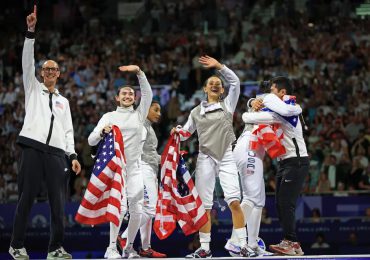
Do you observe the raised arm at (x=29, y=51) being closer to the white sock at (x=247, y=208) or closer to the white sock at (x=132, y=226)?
the white sock at (x=132, y=226)

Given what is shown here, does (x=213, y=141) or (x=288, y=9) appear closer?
(x=213, y=141)

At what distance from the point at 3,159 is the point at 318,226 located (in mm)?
6931

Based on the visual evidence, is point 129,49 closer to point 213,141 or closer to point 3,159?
point 3,159

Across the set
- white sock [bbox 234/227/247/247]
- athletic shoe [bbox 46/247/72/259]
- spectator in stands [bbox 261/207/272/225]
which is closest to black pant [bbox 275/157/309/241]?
white sock [bbox 234/227/247/247]

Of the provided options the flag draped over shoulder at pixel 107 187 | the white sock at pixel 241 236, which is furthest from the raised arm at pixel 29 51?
the white sock at pixel 241 236

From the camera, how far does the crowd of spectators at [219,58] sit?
15.9 m

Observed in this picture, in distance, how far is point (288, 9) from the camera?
854 inches

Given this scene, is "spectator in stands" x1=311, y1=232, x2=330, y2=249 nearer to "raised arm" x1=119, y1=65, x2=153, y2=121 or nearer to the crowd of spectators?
the crowd of spectators

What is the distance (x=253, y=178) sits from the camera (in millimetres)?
9477

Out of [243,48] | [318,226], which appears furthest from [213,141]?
[243,48]

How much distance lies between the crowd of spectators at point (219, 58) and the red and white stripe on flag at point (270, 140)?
5.33 m

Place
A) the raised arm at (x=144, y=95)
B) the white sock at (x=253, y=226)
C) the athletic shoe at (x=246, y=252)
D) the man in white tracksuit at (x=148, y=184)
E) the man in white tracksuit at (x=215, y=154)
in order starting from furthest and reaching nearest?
the man in white tracksuit at (x=148, y=184) → the raised arm at (x=144, y=95) → the white sock at (x=253, y=226) → the man in white tracksuit at (x=215, y=154) → the athletic shoe at (x=246, y=252)

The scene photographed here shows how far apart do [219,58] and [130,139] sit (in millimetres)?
10911

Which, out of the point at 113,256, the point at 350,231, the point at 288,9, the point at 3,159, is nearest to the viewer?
the point at 113,256
